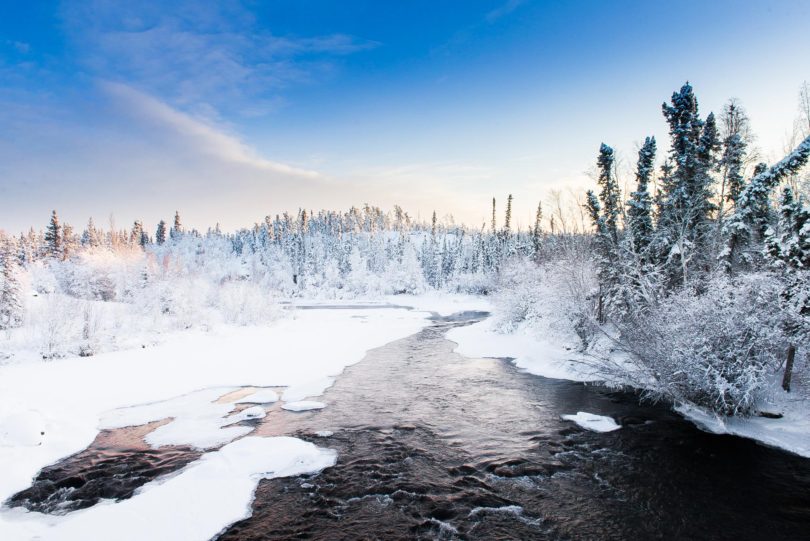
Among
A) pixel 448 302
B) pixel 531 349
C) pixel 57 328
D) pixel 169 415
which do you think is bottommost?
pixel 169 415

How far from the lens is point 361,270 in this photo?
10138cm

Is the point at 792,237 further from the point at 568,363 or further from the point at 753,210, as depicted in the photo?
the point at 568,363

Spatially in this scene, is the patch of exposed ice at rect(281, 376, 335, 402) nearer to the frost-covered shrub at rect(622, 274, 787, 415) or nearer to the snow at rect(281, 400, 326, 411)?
the snow at rect(281, 400, 326, 411)

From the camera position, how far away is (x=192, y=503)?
795 centimetres

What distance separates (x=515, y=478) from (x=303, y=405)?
836 cm

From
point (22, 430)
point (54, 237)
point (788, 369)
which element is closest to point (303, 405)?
point (22, 430)

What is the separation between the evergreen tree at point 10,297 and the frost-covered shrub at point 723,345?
34.3m

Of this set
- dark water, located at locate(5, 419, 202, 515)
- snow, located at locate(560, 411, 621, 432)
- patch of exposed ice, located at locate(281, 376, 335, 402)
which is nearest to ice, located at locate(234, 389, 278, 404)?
patch of exposed ice, located at locate(281, 376, 335, 402)

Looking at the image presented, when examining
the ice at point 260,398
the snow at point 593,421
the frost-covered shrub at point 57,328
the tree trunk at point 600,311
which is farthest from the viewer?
the tree trunk at point 600,311

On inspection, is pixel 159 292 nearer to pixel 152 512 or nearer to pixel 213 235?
pixel 152 512

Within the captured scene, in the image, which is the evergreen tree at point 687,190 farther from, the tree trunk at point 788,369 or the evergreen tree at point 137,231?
the evergreen tree at point 137,231

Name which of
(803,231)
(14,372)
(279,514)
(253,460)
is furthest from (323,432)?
(803,231)

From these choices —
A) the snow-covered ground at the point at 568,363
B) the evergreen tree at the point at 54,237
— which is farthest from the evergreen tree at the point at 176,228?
the snow-covered ground at the point at 568,363

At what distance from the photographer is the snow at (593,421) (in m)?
12.5
